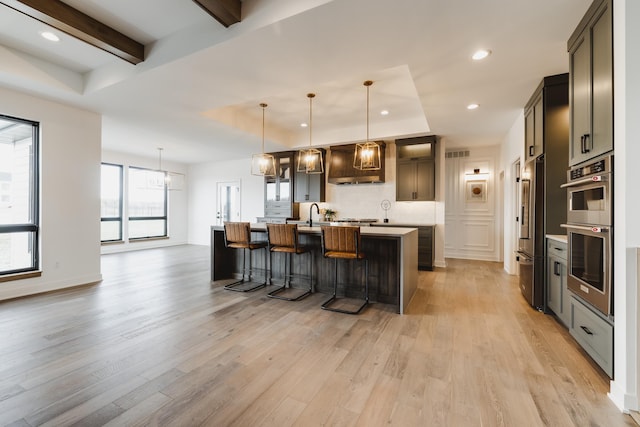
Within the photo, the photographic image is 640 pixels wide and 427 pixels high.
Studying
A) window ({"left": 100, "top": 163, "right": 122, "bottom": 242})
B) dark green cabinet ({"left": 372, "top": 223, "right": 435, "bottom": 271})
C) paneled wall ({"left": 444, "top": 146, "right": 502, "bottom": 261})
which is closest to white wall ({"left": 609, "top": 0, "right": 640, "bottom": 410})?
dark green cabinet ({"left": 372, "top": 223, "right": 435, "bottom": 271})

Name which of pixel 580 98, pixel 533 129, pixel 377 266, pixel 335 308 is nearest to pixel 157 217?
pixel 335 308

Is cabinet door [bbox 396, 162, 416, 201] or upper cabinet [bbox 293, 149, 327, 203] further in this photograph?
upper cabinet [bbox 293, 149, 327, 203]

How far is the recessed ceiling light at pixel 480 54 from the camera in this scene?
8.77 feet

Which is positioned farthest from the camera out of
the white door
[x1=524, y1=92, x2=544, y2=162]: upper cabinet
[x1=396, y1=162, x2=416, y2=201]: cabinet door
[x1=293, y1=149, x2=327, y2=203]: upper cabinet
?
the white door

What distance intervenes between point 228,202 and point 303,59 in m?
6.83

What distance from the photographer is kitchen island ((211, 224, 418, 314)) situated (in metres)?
3.23

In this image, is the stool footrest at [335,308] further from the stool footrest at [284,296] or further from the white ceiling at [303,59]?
the white ceiling at [303,59]

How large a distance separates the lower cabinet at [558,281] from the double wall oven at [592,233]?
14.1 inches

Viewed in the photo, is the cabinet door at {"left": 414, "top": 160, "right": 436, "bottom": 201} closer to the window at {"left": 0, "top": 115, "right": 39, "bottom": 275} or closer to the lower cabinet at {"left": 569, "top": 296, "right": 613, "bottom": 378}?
the lower cabinet at {"left": 569, "top": 296, "right": 613, "bottom": 378}

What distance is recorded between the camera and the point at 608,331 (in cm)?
186

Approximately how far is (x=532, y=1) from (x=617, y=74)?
0.78 metres

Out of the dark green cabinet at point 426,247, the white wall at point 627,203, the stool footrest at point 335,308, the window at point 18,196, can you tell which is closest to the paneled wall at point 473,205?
the dark green cabinet at point 426,247

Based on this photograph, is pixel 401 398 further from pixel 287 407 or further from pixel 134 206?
pixel 134 206

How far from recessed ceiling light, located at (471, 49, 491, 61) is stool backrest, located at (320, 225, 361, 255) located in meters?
2.06
